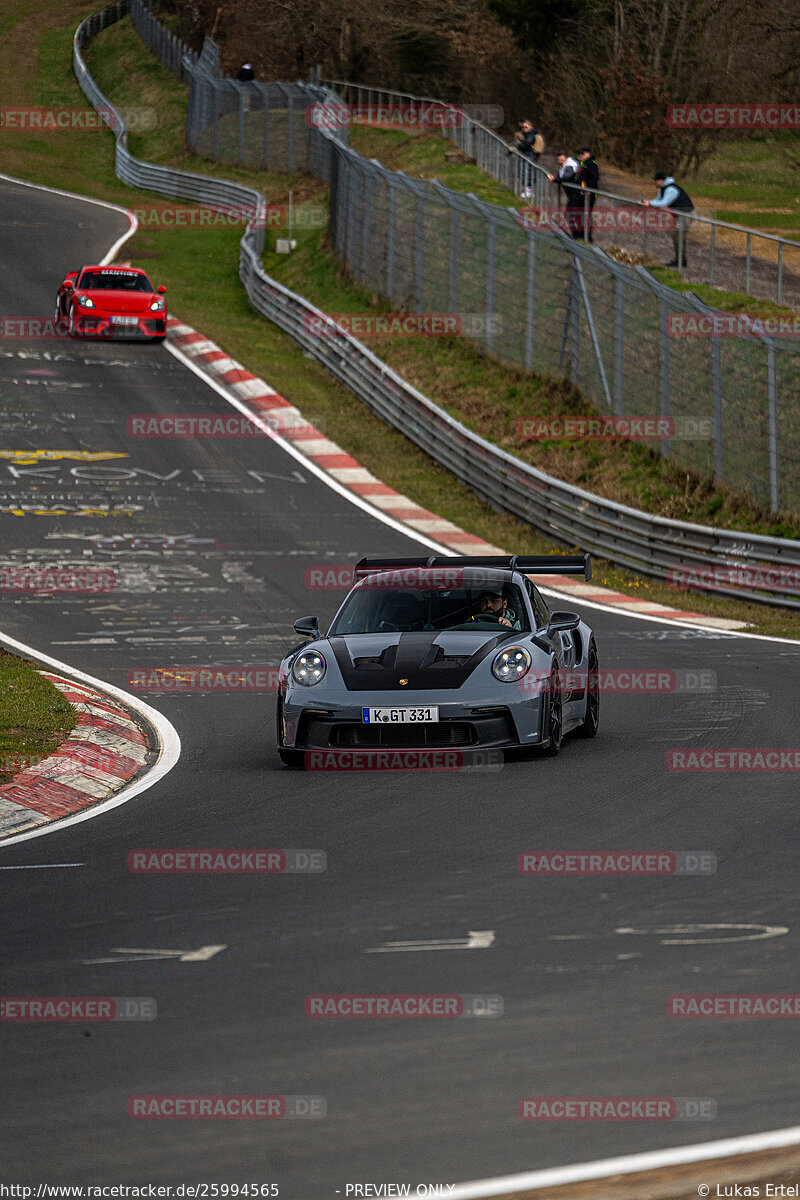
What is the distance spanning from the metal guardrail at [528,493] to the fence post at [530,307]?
6.56 feet

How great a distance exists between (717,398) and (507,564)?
10158 mm

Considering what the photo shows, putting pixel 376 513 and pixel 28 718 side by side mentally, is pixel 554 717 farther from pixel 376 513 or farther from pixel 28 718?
pixel 376 513

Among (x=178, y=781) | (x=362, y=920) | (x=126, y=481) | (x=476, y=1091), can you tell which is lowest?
(x=126, y=481)

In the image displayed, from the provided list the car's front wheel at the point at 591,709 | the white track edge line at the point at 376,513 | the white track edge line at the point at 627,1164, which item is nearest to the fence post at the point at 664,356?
the white track edge line at the point at 376,513

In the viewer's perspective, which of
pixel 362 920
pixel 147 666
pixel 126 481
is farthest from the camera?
pixel 126 481

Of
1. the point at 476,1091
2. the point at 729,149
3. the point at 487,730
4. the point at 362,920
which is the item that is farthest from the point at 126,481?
the point at 729,149

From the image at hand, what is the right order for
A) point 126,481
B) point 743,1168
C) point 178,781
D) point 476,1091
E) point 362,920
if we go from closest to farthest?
point 743,1168 < point 476,1091 < point 362,920 < point 178,781 < point 126,481

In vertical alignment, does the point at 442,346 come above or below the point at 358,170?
below

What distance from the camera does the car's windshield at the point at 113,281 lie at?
3381 centimetres

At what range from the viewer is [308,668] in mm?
10656

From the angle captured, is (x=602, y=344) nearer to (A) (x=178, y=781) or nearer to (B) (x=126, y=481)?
(B) (x=126, y=481)

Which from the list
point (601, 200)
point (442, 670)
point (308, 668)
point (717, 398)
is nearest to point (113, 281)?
point (601, 200)

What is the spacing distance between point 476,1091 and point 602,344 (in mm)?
21123

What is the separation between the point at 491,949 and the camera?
616 centimetres
